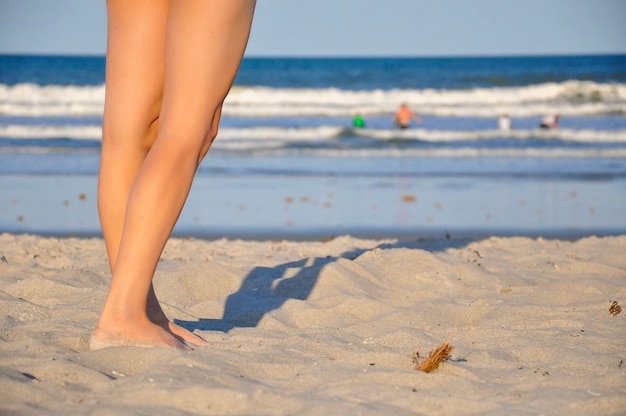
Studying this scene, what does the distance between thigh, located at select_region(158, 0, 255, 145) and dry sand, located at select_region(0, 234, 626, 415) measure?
67 cm

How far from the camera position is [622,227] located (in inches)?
288

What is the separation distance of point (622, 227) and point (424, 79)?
26.3m

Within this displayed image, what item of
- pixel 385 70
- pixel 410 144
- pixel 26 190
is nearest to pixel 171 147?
pixel 26 190

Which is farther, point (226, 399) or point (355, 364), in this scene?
point (355, 364)

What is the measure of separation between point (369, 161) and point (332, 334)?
1050cm

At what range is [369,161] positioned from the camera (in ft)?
43.8

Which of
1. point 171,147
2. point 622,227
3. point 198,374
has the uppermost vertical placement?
point 171,147

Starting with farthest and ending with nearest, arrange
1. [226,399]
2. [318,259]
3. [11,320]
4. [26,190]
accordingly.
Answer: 1. [26,190]
2. [318,259]
3. [11,320]
4. [226,399]

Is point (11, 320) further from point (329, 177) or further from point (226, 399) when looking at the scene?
point (329, 177)

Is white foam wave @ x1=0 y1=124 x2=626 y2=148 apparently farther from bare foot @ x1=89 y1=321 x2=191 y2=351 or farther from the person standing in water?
bare foot @ x1=89 y1=321 x2=191 y2=351

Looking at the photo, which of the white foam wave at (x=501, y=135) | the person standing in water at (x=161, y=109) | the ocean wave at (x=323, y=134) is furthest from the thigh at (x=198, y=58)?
the white foam wave at (x=501, y=135)

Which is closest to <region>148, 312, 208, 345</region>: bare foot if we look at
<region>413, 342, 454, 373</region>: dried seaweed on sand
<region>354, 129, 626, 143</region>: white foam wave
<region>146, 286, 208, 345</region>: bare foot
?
<region>146, 286, 208, 345</region>: bare foot

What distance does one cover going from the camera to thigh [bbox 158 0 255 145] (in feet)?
7.48

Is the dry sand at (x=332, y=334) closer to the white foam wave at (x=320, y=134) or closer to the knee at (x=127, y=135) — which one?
the knee at (x=127, y=135)
